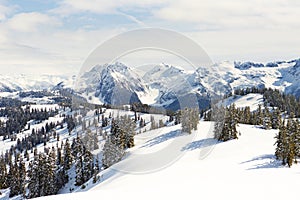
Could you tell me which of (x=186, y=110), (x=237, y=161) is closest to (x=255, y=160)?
(x=237, y=161)

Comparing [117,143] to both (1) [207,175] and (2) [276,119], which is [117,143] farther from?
(2) [276,119]

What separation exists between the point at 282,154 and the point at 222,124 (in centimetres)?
2954

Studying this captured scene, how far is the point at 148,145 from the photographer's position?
306ft

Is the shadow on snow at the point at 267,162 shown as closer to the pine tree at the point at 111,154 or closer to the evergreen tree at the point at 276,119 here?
the pine tree at the point at 111,154

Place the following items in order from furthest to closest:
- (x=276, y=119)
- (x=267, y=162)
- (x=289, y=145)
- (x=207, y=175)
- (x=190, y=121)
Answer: (x=276, y=119) → (x=190, y=121) → (x=267, y=162) → (x=289, y=145) → (x=207, y=175)

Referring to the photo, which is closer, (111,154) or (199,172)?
(199,172)

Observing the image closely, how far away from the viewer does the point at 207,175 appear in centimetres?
4734

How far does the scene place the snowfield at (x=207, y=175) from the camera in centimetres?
3312

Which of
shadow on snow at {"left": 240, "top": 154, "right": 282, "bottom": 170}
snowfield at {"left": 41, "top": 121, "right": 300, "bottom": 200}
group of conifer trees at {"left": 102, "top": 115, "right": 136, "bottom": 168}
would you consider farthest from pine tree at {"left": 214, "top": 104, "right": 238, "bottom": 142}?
group of conifer trees at {"left": 102, "top": 115, "right": 136, "bottom": 168}

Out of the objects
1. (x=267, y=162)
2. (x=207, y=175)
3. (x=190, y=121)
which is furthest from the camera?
(x=190, y=121)

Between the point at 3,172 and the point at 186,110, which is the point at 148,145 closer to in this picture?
the point at 186,110

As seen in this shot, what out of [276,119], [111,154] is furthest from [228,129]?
[276,119]

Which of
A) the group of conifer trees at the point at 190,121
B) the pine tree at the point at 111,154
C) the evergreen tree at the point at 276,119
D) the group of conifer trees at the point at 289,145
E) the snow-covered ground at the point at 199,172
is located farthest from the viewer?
the evergreen tree at the point at 276,119

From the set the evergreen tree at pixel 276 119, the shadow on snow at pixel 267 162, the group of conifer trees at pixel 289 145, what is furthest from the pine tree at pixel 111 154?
the evergreen tree at pixel 276 119
